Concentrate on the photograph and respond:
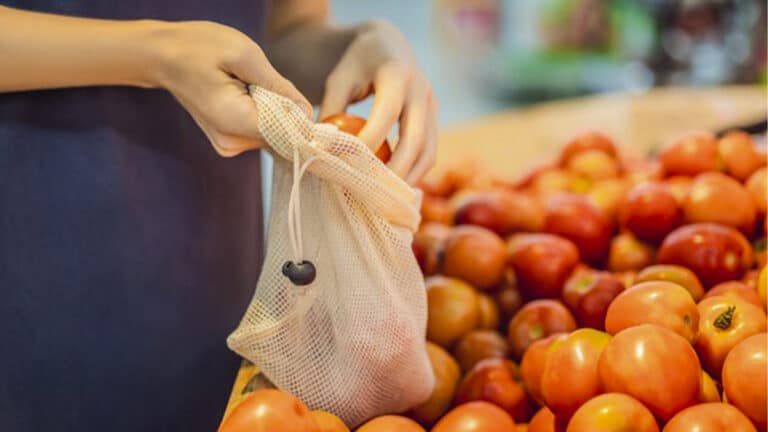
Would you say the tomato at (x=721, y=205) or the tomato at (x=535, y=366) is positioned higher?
the tomato at (x=721, y=205)

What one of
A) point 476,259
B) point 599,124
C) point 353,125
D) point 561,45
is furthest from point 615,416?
point 561,45

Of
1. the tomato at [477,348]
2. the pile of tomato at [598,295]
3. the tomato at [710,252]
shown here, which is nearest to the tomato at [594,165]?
the pile of tomato at [598,295]

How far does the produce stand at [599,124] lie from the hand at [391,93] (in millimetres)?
768

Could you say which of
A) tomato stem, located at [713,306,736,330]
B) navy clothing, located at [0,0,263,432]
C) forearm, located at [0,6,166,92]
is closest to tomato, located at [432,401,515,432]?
tomato stem, located at [713,306,736,330]

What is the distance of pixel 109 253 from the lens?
0.94m

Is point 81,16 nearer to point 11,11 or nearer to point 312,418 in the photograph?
point 11,11

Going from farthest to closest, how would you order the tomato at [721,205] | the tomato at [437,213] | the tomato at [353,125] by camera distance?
1. the tomato at [437,213]
2. the tomato at [721,205]
3. the tomato at [353,125]

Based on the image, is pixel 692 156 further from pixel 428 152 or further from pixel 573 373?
pixel 573 373

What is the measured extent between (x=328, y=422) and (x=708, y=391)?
33 cm

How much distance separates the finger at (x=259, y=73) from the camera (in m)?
0.76

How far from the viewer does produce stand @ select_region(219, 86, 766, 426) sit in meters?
1.92

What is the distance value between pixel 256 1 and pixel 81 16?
0.22 metres

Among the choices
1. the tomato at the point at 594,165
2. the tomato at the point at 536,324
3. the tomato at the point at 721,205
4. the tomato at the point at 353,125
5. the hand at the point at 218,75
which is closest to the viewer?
the hand at the point at 218,75

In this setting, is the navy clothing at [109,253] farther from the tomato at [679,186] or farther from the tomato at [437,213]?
the tomato at [679,186]
